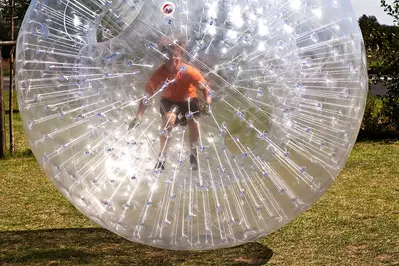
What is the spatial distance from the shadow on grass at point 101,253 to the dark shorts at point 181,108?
112cm

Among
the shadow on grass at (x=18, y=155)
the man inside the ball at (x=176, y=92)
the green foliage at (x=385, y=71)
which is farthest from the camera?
the green foliage at (x=385, y=71)

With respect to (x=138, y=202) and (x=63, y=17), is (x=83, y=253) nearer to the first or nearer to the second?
(x=138, y=202)

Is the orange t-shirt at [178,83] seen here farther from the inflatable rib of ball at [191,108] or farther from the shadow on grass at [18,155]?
the shadow on grass at [18,155]

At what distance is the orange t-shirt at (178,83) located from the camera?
9.57ft

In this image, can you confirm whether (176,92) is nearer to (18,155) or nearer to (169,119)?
(169,119)

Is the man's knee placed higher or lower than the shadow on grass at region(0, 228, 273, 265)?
higher

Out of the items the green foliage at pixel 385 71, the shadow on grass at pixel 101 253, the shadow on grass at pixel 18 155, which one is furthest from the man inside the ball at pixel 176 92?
the green foliage at pixel 385 71

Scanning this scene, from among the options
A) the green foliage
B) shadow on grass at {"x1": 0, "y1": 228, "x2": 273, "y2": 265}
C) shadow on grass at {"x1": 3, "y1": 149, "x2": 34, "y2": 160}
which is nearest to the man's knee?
shadow on grass at {"x1": 0, "y1": 228, "x2": 273, "y2": 265}

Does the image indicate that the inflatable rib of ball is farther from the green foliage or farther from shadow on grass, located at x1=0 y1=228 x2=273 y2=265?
the green foliage

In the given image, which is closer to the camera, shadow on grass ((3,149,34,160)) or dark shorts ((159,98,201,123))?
dark shorts ((159,98,201,123))

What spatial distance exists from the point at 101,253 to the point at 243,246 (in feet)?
2.76

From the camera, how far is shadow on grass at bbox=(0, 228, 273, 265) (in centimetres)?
375

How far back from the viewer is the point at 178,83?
115 inches

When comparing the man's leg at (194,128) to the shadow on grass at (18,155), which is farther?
the shadow on grass at (18,155)
